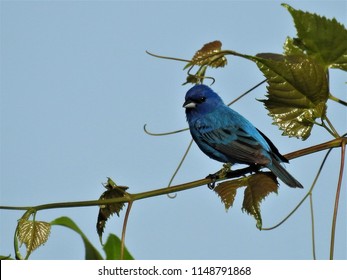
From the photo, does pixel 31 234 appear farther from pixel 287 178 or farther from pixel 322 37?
pixel 287 178

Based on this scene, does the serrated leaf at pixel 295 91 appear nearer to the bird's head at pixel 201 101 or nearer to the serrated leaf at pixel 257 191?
the serrated leaf at pixel 257 191

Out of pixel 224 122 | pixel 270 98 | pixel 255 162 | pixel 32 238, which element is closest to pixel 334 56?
pixel 270 98

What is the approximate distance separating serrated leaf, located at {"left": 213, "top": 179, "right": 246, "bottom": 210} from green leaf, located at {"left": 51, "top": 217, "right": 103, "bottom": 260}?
77 centimetres

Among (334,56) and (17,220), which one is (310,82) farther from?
(17,220)

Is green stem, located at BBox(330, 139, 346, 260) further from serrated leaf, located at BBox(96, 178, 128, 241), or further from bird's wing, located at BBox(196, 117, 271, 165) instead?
bird's wing, located at BBox(196, 117, 271, 165)

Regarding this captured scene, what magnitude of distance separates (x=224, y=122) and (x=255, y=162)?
1368mm

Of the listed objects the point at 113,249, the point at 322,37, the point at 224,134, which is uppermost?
the point at 224,134

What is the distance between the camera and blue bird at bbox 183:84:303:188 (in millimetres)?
5719

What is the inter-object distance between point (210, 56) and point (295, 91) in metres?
0.55

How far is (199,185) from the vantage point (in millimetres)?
2854

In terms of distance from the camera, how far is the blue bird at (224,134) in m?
5.72

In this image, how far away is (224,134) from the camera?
6.55m

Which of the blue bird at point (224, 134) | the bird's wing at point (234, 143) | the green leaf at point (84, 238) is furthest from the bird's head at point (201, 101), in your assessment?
the green leaf at point (84, 238)

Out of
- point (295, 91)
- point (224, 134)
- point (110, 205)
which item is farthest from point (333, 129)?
point (224, 134)
